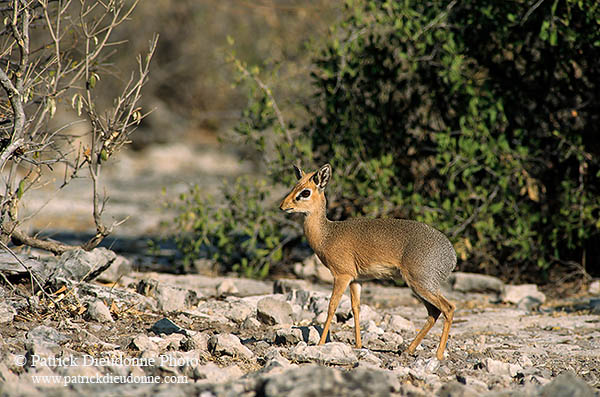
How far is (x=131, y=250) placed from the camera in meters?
11.4

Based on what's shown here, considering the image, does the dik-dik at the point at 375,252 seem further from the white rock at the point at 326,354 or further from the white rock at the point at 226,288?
the white rock at the point at 226,288

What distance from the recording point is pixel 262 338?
6.35 m

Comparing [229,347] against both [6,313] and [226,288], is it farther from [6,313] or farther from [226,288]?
[226,288]

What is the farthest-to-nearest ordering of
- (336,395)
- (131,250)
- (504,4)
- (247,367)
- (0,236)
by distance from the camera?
(131,250) < (504,4) < (0,236) < (247,367) < (336,395)

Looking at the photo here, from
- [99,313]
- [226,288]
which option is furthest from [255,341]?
[226,288]

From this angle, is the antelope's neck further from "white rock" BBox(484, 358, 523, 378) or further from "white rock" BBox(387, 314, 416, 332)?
"white rock" BBox(484, 358, 523, 378)

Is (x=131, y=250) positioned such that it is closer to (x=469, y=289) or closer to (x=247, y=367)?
(x=469, y=289)

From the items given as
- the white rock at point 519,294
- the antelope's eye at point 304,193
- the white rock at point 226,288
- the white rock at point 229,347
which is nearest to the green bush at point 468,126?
the white rock at point 519,294

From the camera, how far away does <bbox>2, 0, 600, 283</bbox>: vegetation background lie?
29.5 ft

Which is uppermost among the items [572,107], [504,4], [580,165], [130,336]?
[504,4]

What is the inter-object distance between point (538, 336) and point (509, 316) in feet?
2.93

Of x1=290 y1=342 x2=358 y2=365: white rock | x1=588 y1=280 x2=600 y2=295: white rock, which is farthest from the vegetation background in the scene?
x1=290 y1=342 x2=358 y2=365: white rock

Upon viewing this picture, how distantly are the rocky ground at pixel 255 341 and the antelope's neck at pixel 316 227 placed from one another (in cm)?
75

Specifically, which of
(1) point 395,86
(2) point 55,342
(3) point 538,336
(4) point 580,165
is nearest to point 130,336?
(2) point 55,342
